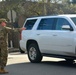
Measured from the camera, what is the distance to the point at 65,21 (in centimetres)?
1266

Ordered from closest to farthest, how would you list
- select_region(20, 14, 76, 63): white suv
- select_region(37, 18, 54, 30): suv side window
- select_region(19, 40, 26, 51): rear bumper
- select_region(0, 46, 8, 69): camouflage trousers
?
select_region(0, 46, 8, 69): camouflage trousers, select_region(20, 14, 76, 63): white suv, select_region(37, 18, 54, 30): suv side window, select_region(19, 40, 26, 51): rear bumper

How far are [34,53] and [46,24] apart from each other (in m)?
1.34

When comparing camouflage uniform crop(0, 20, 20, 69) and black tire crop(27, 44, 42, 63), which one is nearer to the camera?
camouflage uniform crop(0, 20, 20, 69)

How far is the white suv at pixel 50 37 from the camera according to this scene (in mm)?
12188

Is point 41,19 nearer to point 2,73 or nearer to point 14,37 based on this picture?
point 2,73

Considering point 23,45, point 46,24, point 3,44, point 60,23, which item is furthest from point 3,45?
point 23,45

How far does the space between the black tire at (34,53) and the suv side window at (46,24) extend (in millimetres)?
812

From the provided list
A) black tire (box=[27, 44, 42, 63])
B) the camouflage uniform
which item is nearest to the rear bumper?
black tire (box=[27, 44, 42, 63])

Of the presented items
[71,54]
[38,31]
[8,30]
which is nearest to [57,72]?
[71,54]

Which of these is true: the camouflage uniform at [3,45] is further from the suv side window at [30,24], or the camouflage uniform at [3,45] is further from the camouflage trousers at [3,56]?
the suv side window at [30,24]

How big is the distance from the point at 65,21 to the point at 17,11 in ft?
59.7

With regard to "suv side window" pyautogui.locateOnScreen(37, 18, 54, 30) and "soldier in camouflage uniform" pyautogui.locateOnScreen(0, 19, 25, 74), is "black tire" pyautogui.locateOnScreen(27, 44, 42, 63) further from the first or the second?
"soldier in camouflage uniform" pyautogui.locateOnScreen(0, 19, 25, 74)

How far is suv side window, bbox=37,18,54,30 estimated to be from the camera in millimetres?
13414

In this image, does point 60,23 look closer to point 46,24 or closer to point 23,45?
point 46,24
